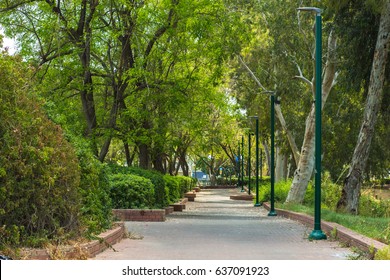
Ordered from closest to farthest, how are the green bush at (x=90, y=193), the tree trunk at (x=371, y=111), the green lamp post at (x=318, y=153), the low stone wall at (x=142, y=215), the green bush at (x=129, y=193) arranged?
the green bush at (x=90, y=193) → the green lamp post at (x=318, y=153) → the tree trunk at (x=371, y=111) → the low stone wall at (x=142, y=215) → the green bush at (x=129, y=193)

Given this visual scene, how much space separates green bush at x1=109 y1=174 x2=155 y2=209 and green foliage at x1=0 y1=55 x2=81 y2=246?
11382 millimetres

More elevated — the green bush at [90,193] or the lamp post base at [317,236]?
the green bush at [90,193]

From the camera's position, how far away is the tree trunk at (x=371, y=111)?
24109mm

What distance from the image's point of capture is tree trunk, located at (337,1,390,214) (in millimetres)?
24109

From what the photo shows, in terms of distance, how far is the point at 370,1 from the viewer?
23.5 m

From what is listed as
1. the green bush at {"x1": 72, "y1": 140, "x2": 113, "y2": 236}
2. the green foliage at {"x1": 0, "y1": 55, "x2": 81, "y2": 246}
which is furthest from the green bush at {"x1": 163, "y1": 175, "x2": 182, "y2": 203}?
the green foliage at {"x1": 0, "y1": 55, "x2": 81, "y2": 246}

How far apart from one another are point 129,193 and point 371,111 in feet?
28.0

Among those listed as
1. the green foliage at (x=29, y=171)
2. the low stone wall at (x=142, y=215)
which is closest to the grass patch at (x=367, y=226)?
the low stone wall at (x=142, y=215)

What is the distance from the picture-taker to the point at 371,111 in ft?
79.5

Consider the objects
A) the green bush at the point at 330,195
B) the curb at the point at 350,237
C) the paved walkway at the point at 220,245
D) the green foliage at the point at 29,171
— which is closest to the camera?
the green foliage at the point at 29,171

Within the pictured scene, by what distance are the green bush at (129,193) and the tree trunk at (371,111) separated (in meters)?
6.87

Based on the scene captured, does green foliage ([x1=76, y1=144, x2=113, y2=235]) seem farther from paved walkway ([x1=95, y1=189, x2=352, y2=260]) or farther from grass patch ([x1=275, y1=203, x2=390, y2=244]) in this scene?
grass patch ([x1=275, y1=203, x2=390, y2=244])

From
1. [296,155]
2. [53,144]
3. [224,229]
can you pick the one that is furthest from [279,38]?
[53,144]

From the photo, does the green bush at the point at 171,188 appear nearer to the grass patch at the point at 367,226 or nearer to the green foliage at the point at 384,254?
the grass patch at the point at 367,226
